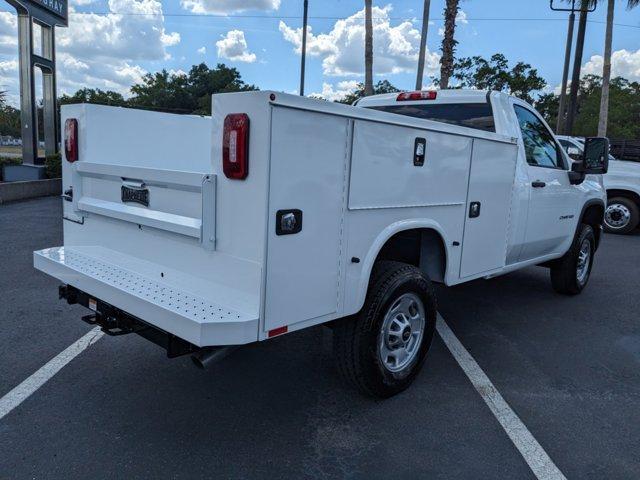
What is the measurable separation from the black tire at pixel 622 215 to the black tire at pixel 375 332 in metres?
10.1

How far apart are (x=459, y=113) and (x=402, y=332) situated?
7.73 ft

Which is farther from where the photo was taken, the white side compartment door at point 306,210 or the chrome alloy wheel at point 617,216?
the chrome alloy wheel at point 617,216

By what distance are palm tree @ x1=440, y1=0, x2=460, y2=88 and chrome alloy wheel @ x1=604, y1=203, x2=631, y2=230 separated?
20.7 feet

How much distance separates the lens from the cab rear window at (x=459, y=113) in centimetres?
471

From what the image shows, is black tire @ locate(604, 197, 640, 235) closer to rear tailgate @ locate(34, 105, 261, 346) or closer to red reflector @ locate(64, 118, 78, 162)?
rear tailgate @ locate(34, 105, 261, 346)

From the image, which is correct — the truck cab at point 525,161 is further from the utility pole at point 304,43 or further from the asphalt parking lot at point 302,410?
the utility pole at point 304,43

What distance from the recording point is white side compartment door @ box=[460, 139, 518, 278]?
4010mm

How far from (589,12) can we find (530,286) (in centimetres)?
1861

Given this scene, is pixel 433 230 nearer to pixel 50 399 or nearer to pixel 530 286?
pixel 50 399

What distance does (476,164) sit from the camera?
3963 mm

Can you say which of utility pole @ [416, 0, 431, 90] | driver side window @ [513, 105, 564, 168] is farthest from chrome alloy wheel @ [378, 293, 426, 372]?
utility pole @ [416, 0, 431, 90]

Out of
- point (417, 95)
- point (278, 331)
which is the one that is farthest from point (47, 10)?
point (278, 331)

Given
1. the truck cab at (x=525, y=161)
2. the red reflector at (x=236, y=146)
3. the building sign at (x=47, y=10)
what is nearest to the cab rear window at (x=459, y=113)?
Result: the truck cab at (x=525, y=161)

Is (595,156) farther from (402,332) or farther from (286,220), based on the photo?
(286,220)
